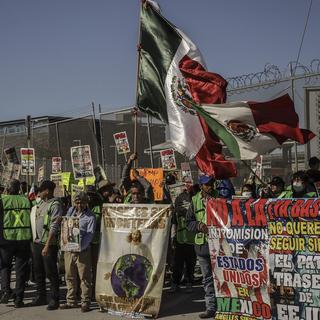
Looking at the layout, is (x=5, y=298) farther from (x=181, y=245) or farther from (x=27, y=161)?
(x=27, y=161)

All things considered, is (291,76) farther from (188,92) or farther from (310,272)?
(310,272)

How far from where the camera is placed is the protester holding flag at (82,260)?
8188 mm

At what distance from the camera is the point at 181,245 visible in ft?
32.3

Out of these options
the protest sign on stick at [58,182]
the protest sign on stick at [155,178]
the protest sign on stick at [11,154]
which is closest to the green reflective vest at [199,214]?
the protest sign on stick at [155,178]

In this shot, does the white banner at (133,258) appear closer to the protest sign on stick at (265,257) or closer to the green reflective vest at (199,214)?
the green reflective vest at (199,214)

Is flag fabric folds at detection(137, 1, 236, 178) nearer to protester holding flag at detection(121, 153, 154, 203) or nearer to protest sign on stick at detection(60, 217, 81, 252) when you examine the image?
protester holding flag at detection(121, 153, 154, 203)

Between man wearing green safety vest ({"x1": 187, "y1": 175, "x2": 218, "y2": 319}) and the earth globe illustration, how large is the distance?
74 cm

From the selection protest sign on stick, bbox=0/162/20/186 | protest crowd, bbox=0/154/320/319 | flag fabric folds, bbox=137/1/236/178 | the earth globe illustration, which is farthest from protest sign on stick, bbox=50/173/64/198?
the earth globe illustration

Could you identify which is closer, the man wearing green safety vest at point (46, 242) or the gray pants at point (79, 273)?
the gray pants at point (79, 273)

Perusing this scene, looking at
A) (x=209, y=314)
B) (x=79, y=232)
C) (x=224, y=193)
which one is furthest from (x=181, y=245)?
(x=209, y=314)

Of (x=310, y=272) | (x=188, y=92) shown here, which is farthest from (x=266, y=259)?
(x=188, y=92)

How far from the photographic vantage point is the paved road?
7.83 metres

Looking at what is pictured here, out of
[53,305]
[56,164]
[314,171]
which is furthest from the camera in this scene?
[56,164]

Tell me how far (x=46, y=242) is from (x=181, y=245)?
8.10 ft
